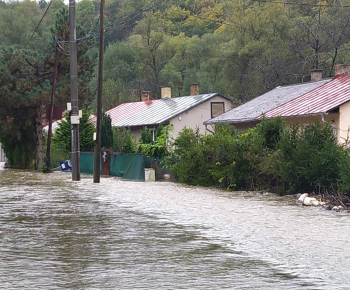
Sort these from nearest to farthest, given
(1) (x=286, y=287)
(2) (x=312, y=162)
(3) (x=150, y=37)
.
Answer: (1) (x=286, y=287), (2) (x=312, y=162), (3) (x=150, y=37)

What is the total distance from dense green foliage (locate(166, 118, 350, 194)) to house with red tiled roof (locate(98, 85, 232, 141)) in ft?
58.1

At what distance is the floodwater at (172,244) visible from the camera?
9328 mm

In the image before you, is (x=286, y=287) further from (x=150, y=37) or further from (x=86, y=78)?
(x=150, y=37)

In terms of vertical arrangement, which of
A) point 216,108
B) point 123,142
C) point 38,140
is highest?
point 216,108

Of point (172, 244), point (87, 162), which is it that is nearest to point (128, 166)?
point (87, 162)

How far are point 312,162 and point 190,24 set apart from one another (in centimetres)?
7760

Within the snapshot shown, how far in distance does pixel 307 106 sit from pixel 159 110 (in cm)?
2221

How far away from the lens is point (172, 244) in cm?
1270

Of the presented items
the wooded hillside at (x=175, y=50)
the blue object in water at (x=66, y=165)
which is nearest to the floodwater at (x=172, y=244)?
the blue object in water at (x=66, y=165)

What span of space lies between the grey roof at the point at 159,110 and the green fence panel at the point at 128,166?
35.4 feet

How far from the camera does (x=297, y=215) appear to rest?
58.7 ft

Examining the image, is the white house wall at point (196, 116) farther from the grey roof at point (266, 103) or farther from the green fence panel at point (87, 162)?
the grey roof at point (266, 103)

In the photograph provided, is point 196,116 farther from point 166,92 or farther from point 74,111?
point 74,111

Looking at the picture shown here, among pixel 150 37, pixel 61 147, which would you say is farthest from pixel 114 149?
pixel 150 37
